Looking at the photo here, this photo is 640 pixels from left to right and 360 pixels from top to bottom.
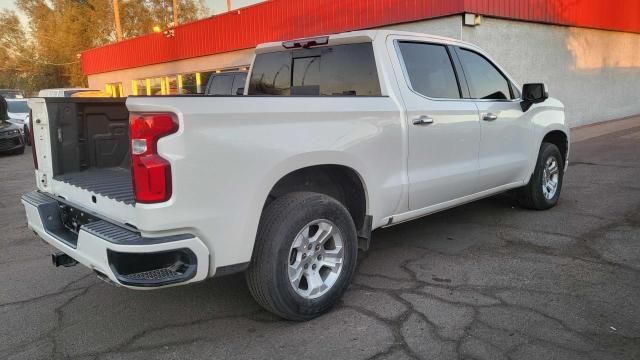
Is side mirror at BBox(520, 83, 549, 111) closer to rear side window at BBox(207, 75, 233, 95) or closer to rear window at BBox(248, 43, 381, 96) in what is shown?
rear window at BBox(248, 43, 381, 96)

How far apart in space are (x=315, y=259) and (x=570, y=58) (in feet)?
45.4

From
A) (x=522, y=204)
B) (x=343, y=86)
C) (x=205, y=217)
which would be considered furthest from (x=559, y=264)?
(x=205, y=217)

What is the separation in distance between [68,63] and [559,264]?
4627cm

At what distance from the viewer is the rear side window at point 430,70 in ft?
14.0

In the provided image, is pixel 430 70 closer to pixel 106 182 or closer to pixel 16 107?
pixel 106 182

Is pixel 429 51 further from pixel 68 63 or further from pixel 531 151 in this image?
pixel 68 63

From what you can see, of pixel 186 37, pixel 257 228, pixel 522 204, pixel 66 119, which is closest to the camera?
pixel 257 228

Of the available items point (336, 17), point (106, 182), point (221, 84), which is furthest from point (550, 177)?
point (336, 17)

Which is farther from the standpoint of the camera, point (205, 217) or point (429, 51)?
point (429, 51)

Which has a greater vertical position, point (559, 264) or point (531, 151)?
point (531, 151)

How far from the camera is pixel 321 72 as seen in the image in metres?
4.45

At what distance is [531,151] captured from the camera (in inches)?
220

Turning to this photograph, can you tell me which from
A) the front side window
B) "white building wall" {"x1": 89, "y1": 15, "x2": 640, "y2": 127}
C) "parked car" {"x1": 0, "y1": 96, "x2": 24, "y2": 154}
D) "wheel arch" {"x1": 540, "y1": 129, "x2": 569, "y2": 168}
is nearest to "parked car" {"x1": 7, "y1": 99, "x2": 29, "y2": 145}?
"parked car" {"x1": 0, "y1": 96, "x2": 24, "y2": 154}

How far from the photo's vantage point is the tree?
43219mm
